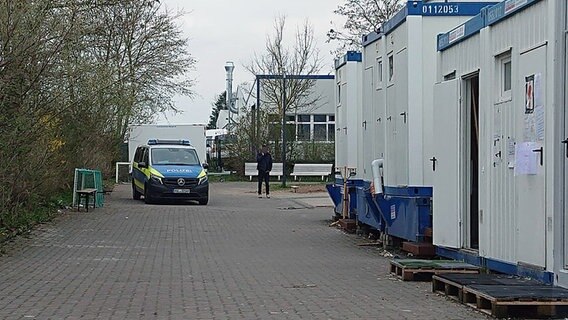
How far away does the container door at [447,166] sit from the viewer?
13633 millimetres

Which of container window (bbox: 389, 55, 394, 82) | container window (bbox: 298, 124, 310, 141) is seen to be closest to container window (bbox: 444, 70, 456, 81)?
container window (bbox: 389, 55, 394, 82)

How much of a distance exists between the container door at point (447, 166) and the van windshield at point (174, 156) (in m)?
18.1

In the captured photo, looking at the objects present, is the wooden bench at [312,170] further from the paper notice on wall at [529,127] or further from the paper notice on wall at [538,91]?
the paper notice on wall at [538,91]

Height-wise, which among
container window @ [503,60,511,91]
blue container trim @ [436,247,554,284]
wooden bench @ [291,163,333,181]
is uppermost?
container window @ [503,60,511,91]

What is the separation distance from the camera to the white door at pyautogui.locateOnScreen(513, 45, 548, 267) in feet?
33.7

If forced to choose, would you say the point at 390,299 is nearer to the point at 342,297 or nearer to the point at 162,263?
the point at 342,297

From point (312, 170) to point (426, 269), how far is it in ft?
119

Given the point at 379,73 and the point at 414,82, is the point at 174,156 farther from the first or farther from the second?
the point at 414,82

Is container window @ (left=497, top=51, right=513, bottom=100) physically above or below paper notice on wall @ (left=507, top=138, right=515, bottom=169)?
above

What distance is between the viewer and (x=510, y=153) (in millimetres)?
11336

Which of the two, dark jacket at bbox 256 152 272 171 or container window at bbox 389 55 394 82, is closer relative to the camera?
container window at bbox 389 55 394 82

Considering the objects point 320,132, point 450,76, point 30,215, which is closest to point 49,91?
point 30,215

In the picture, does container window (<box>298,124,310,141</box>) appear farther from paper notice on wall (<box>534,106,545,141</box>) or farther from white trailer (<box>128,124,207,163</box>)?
paper notice on wall (<box>534,106,545,141</box>)

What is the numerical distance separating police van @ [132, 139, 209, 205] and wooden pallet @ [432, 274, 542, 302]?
19537 millimetres
